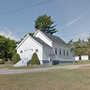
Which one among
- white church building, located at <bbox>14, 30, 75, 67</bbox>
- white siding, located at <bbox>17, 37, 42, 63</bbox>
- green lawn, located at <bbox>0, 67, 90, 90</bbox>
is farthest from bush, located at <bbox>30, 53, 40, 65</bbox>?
green lawn, located at <bbox>0, 67, 90, 90</bbox>

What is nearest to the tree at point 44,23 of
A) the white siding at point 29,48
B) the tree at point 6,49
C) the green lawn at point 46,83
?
the tree at point 6,49

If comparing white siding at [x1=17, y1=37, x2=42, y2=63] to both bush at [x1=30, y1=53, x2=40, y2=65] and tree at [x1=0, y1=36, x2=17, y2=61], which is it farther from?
tree at [x1=0, y1=36, x2=17, y2=61]

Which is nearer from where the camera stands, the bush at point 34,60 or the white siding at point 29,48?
the bush at point 34,60

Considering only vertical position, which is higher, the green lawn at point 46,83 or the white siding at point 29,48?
the white siding at point 29,48

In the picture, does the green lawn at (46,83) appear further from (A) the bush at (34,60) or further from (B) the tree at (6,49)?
(B) the tree at (6,49)

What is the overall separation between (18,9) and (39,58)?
12.4 m

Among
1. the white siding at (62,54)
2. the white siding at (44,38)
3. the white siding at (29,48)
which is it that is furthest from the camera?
the white siding at (62,54)

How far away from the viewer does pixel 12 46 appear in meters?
48.3

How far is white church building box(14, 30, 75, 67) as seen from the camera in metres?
27.5

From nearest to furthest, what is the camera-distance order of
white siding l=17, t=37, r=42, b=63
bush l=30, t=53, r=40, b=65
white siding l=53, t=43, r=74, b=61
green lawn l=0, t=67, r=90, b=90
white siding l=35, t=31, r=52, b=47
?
green lawn l=0, t=67, r=90, b=90
bush l=30, t=53, r=40, b=65
white siding l=17, t=37, r=42, b=63
white siding l=35, t=31, r=52, b=47
white siding l=53, t=43, r=74, b=61

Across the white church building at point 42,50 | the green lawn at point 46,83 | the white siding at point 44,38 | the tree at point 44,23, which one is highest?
the tree at point 44,23

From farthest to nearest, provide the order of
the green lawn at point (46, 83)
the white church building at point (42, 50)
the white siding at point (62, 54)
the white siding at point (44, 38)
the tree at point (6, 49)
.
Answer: the tree at point (6, 49) < the white siding at point (62, 54) < the white siding at point (44, 38) < the white church building at point (42, 50) < the green lawn at point (46, 83)

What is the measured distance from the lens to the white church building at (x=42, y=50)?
27547 millimetres

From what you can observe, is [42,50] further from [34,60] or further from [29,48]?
[29,48]
